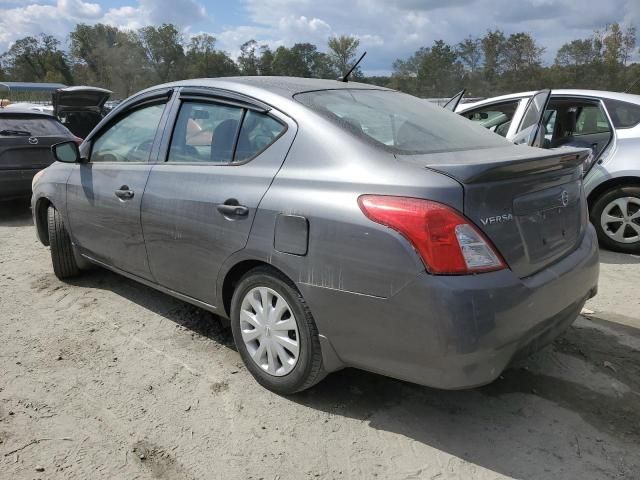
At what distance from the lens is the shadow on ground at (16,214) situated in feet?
23.7

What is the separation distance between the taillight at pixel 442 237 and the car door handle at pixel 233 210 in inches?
33.1

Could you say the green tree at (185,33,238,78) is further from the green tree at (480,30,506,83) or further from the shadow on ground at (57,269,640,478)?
the shadow on ground at (57,269,640,478)

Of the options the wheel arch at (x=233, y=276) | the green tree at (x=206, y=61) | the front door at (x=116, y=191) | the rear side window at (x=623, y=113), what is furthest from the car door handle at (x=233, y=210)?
the green tree at (x=206, y=61)

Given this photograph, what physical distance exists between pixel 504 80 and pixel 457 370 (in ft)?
121

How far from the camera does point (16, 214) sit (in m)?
7.80

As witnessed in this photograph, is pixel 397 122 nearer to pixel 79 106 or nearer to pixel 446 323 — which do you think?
pixel 446 323

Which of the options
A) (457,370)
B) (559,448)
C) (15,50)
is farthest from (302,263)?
(15,50)

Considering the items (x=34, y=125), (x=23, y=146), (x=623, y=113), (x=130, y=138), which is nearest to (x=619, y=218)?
(x=623, y=113)

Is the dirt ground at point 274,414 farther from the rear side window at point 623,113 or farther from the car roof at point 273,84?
the rear side window at point 623,113

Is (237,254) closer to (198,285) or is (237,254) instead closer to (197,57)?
(198,285)

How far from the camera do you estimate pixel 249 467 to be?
2.36 m

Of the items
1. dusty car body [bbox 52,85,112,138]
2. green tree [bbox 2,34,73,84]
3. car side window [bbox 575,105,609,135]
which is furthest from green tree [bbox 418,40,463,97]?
green tree [bbox 2,34,73,84]

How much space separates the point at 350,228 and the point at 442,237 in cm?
39

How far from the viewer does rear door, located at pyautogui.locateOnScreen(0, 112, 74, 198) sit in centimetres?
→ 714
